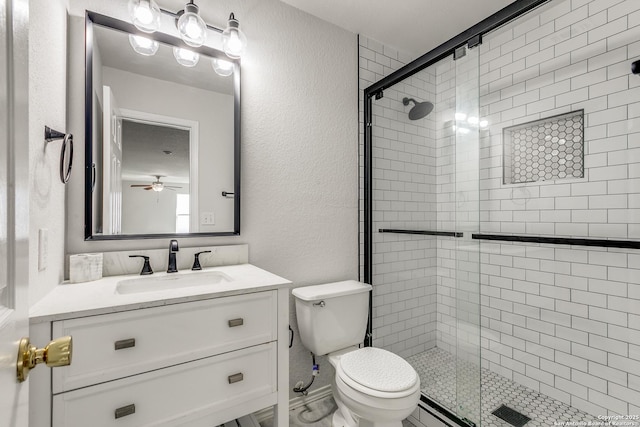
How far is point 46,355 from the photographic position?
50 cm

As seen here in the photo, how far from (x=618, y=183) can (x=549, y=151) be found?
43 centimetres

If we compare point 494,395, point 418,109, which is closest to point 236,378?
point 494,395

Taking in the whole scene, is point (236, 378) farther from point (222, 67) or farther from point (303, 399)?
point (222, 67)

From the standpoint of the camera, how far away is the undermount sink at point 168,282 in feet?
4.34

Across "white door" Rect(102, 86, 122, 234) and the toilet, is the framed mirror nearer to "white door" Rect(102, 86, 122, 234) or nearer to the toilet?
"white door" Rect(102, 86, 122, 234)

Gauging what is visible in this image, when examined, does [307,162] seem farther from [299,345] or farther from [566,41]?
[566,41]

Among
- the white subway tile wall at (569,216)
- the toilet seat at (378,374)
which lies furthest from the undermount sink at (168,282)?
the white subway tile wall at (569,216)

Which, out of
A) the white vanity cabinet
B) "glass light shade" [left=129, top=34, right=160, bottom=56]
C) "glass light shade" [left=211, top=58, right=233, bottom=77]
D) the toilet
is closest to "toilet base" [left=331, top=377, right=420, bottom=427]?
the toilet

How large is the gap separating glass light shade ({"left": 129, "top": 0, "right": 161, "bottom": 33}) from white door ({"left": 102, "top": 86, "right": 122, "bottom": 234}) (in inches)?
13.3

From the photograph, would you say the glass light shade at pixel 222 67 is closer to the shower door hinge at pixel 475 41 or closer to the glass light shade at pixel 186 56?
the glass light shade at pixel 186 56

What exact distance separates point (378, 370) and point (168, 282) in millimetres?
1099

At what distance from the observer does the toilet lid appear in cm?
135

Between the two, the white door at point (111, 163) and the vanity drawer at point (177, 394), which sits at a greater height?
the white door at point (111, 163)

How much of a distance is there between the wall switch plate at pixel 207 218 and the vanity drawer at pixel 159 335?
0.60 meters
